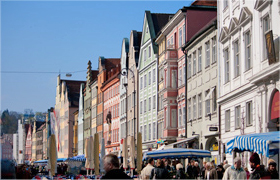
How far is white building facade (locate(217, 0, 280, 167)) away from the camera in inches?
1033

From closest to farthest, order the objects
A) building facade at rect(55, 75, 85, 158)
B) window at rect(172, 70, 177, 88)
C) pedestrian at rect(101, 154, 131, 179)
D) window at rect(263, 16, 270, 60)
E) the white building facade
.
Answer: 1. pedestrian at rect(101, 154, 131, 179)
2. the white building facade
3. window at rect(263, 16, 270, 60)
4. window at rect(172, 70, 177, 88)
5. building facade at rect(55, 75, 85, 158)

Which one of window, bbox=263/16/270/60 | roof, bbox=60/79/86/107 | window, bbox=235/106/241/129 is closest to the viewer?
window, bbox=263/16/270/60

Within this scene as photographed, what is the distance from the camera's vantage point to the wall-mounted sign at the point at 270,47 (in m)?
25.4

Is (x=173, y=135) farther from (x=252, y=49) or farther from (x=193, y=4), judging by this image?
(x=252, y=49)

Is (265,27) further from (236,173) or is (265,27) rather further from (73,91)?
(73,91)

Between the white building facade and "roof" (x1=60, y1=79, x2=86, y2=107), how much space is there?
9537 centimetres

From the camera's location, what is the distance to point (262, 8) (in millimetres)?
27734

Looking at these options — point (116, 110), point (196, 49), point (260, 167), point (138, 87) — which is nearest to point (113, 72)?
point (116, 110)

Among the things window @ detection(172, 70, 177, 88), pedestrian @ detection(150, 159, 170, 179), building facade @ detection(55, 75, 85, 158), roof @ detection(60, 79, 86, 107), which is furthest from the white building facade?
roof @ detection(60, 79, 86, 107)

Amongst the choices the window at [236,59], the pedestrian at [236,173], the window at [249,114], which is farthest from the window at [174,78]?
the pedestrian at [236,173]

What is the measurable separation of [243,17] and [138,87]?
39692 mm

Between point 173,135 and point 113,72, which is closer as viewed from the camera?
point 173,135

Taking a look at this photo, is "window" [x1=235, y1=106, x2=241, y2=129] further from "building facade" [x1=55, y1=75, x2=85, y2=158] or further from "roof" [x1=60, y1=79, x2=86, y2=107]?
"roof" [x1=60, y1=79, x2=86, y2=107]

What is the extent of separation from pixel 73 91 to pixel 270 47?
369 feet
